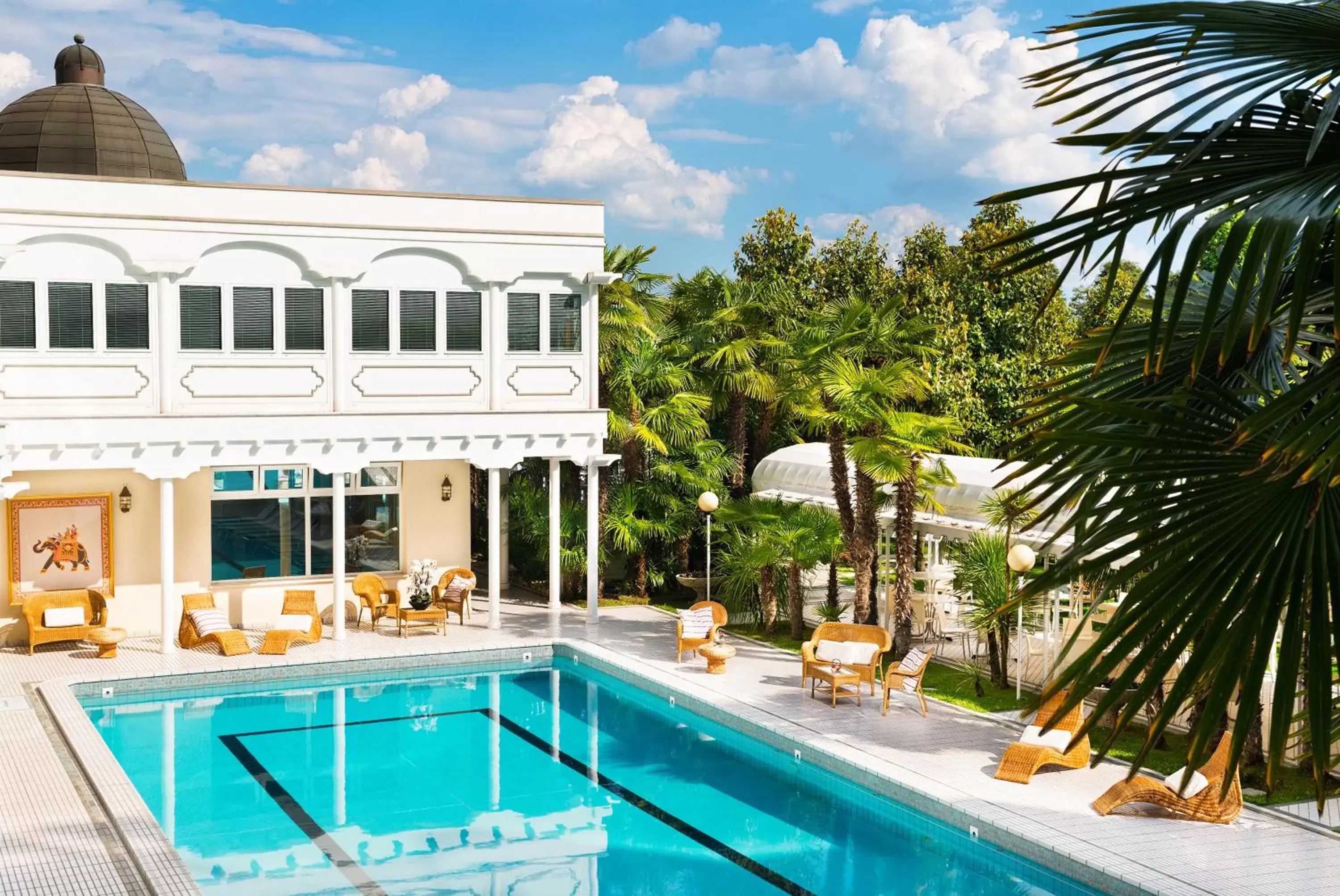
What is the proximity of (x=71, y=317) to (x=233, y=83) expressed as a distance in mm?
52244

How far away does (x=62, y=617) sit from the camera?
64.8 feet

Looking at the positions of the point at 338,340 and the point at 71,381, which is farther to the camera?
the point at 338,340

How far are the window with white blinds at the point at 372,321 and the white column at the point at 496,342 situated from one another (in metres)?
1.64

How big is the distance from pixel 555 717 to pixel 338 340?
7233mm

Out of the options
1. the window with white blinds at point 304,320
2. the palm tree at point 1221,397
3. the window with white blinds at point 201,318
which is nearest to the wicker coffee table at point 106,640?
the window with white blinds at point 201,318

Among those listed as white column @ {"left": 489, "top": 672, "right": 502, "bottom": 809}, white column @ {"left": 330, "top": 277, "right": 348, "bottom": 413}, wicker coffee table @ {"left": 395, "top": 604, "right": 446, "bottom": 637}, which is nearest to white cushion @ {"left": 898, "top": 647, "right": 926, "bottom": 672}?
white column @ {"left": 489, "top": 672, "right": 502, "bottom": 809}

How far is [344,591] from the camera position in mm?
21969

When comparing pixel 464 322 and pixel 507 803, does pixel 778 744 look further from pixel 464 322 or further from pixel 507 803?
pixel 464 322

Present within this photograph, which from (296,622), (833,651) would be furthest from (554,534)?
(833,651)

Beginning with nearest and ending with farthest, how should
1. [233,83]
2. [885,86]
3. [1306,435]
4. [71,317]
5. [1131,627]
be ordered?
[1306,435]
[1131,627]
[71,317]
[233,83]
[885,86]

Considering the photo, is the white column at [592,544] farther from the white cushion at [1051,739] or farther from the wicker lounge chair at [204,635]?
the white cushion at [1051,739]

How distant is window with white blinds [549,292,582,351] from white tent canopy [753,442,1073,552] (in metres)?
4.33

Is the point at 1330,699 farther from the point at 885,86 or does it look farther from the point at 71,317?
the point at 885,86

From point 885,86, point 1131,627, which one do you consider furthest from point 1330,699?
point 885,86
